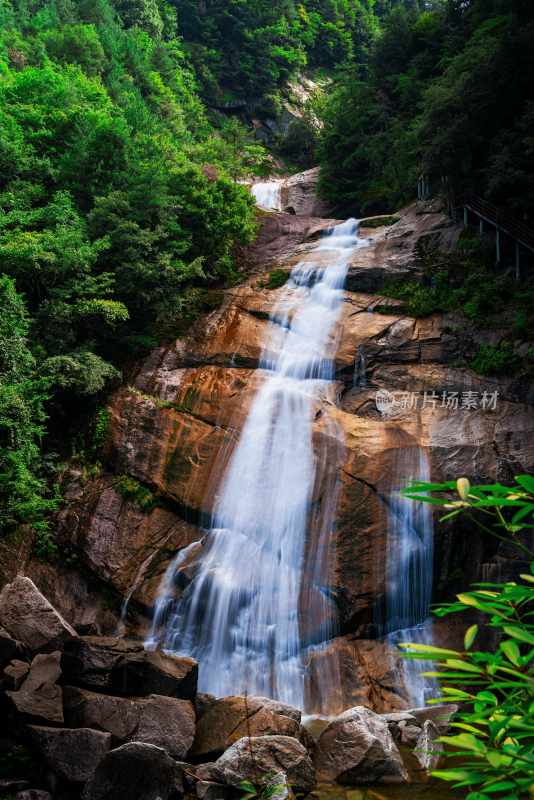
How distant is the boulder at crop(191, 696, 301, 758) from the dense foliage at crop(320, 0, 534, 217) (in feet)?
39.1

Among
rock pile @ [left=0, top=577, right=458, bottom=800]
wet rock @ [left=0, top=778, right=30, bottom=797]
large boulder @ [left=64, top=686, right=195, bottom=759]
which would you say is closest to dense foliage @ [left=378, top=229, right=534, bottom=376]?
rock pile @ [left=0, top=577, right=458, bottom=800]

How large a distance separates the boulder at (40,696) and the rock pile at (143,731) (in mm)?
13

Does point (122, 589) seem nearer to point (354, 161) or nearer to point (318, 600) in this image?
point (318, 600)

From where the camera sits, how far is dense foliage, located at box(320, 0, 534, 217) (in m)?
14.1

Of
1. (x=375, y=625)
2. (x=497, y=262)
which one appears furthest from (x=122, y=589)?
(x=497, y=262)

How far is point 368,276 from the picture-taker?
55.0 feet

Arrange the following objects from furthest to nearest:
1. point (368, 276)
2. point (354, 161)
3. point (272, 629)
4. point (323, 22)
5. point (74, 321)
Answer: point (323, 22) < point (354, 161) < point (368, 276) < point (74, 321) < point (272, 629)

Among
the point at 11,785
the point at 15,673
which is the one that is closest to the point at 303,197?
the point at 15,673

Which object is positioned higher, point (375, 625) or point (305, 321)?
point (305, 321)

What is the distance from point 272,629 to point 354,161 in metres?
22.0

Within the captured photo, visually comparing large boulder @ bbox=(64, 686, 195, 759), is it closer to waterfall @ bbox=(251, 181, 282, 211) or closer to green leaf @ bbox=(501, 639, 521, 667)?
green leaf @ bbox=(501, 639, 521, 667)

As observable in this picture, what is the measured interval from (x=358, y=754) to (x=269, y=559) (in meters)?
4.37

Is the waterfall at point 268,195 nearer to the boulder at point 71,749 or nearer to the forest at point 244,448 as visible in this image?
the forest at point 244,448

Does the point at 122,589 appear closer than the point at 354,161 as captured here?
Yes
